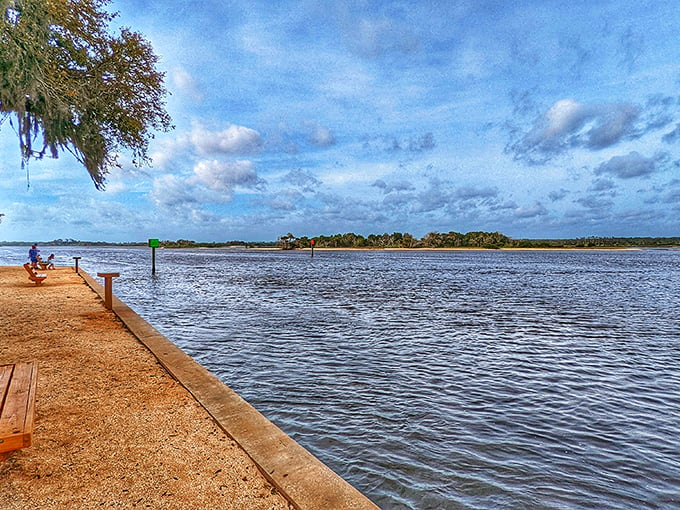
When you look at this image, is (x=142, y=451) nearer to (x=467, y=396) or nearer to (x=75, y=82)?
(x=467, y=396)

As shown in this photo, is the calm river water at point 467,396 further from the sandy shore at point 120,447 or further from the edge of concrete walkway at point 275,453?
the sandy shore at point 120,447

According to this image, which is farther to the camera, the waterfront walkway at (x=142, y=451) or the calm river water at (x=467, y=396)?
the calm river water at (x=467, y=396)

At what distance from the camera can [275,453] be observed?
3.43m

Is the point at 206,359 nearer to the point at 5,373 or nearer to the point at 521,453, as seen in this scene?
the point at 5,373

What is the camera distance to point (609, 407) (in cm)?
587

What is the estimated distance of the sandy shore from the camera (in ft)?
9.38

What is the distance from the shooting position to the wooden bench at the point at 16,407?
2461 mm

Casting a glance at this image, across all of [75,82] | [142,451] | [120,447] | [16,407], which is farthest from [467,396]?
[75,82]

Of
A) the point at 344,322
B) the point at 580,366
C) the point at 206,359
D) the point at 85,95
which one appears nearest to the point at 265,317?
the point at 344,322

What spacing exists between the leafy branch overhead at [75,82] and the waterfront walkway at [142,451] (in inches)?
235

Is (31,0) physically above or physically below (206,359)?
above

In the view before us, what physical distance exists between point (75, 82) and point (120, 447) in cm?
1007

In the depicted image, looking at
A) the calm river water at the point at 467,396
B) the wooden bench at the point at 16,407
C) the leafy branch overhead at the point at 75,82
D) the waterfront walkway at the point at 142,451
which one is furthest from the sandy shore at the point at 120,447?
the leafy branch overhead at the point at 75,82

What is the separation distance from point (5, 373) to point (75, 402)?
1.07m
